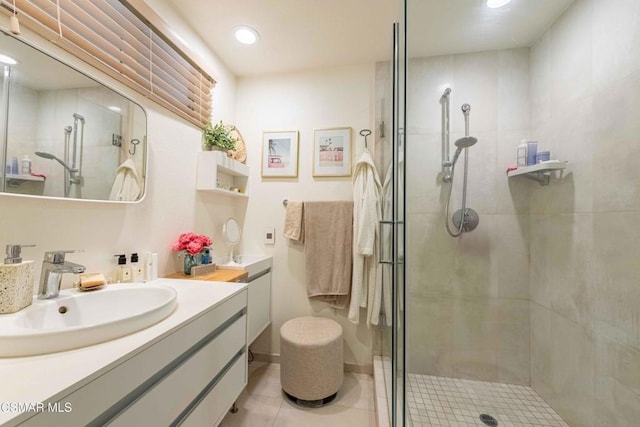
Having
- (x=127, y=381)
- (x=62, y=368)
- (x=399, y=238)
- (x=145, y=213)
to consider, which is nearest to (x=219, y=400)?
(x=127, y=381)

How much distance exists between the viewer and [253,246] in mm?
2100

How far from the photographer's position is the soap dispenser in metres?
0.70

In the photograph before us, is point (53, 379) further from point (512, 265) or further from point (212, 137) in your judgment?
point (512, 265)

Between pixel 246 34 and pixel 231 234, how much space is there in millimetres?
1424

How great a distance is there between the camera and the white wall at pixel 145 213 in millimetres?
850

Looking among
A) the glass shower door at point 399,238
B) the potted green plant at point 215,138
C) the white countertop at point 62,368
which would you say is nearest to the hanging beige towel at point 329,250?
the glass shower door at point 399,238

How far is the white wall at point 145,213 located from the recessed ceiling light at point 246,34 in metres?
0.29

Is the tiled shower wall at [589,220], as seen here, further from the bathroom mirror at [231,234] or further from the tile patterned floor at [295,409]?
the bathroom mirror at [231,234]

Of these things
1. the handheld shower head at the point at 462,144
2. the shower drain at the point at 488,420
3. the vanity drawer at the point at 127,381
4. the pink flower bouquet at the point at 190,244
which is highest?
the handheld shower head at the point at 462,144

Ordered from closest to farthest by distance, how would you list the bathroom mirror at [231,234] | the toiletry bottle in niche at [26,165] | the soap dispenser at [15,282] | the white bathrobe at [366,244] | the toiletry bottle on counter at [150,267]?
1. the soap dispenser at [15,282]
2. the toiletry bottle in niche at [26,165]
3. the toiletry bottle on counter at [150,267]
4. the white bathrobe at [366,244]
5. the bathroom mirror at [231,234]

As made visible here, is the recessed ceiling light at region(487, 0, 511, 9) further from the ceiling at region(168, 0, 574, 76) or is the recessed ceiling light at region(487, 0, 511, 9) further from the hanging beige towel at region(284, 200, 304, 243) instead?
the hanging beige towel at region(284, 200, 304, 243)

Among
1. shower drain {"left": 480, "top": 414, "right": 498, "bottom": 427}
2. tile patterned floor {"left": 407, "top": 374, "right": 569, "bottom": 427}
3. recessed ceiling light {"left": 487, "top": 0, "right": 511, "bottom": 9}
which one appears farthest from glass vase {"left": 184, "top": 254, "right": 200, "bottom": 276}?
recessed ceiling light {"left": 487, "top": 0, "right": 511, "bottom": 9}

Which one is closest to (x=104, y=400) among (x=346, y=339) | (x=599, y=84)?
(x=346, y=339)

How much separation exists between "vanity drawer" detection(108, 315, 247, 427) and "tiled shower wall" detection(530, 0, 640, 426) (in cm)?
157
